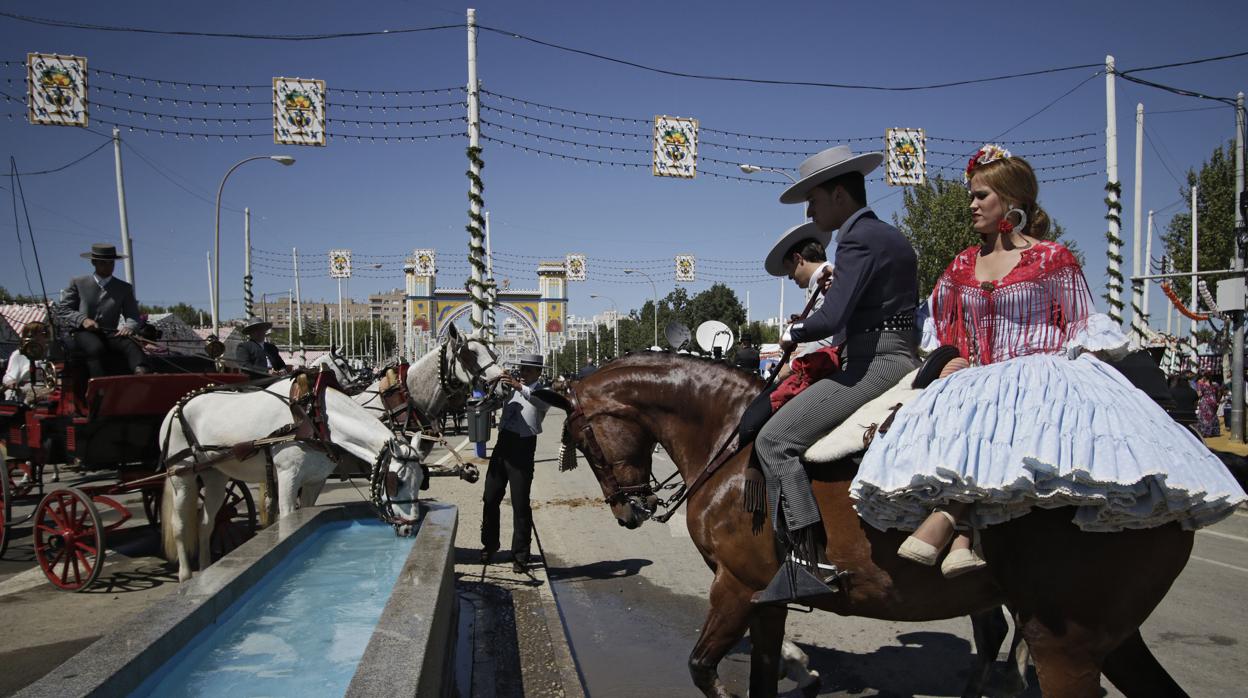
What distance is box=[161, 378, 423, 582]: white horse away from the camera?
19.8 ft

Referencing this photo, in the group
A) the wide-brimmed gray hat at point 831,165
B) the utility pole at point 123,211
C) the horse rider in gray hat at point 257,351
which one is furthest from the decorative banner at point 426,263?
the wide-brimmed gray hat at point 831,165

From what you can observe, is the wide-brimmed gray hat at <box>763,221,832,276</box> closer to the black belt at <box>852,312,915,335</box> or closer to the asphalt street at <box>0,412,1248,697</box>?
the black belt at <box>852,312,915,335</box>

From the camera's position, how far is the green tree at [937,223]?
24.3m

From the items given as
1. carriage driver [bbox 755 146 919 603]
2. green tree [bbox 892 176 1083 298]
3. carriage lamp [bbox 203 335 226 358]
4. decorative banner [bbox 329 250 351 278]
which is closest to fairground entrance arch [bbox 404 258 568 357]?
decorative banner [bbox 329 250 351 278]

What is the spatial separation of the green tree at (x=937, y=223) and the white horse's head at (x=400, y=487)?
2147 cm

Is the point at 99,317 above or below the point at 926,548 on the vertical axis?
above

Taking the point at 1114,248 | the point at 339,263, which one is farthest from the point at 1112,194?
the point at 339,263

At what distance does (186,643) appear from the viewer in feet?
11.1

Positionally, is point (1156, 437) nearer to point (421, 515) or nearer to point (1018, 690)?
point (1018, 690)

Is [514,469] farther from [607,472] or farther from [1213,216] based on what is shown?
[1213,216]

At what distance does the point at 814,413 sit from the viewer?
10.8ft

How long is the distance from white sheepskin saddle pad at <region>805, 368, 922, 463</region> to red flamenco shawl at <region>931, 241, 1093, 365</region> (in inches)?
12.2

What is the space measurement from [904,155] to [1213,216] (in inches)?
785

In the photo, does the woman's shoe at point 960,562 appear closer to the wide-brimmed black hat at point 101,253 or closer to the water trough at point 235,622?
the water trough at point 235,622
